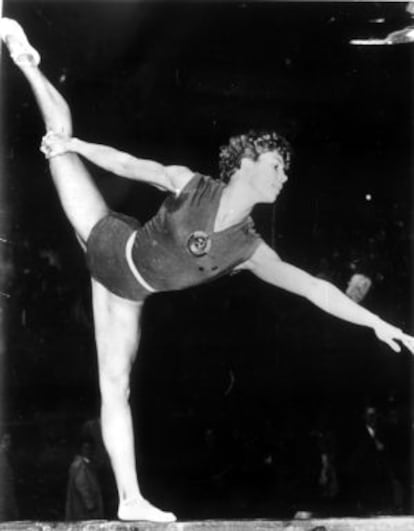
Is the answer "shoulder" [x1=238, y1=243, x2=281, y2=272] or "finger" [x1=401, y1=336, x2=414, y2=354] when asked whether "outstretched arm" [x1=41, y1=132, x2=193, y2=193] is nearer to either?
"shoulder" [x1=238, y1=243, x2=281, y2=272]

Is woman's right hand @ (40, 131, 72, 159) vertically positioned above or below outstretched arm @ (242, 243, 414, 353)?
above

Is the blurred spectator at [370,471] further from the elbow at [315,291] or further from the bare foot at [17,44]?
the bare foot at [17,44]

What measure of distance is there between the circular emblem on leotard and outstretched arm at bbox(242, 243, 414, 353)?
0.55ft

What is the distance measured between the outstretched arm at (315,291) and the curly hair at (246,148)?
328mm

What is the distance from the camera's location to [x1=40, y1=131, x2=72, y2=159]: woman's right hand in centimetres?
306

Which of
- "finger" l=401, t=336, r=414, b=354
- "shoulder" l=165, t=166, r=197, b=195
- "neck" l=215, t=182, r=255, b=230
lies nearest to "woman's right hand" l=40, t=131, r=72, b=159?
"shoulder" l=165, t=166, r=197, b=195

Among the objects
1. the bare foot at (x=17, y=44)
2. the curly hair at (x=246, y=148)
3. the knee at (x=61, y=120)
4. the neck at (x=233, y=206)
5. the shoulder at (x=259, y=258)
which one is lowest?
the shoulder at (x=259, y=258)

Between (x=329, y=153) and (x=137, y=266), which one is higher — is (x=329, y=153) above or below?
above

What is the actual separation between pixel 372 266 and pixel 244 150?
67cm

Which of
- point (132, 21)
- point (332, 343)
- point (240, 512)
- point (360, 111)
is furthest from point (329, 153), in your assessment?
point (240, 512)

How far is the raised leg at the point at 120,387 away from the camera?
9.53ft

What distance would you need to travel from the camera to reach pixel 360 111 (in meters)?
3.11

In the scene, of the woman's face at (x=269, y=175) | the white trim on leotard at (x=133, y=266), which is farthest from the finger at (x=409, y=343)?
→ the white trim on leotard at (x=133, y=266)

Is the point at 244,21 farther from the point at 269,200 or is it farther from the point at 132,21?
the point at 269,200
